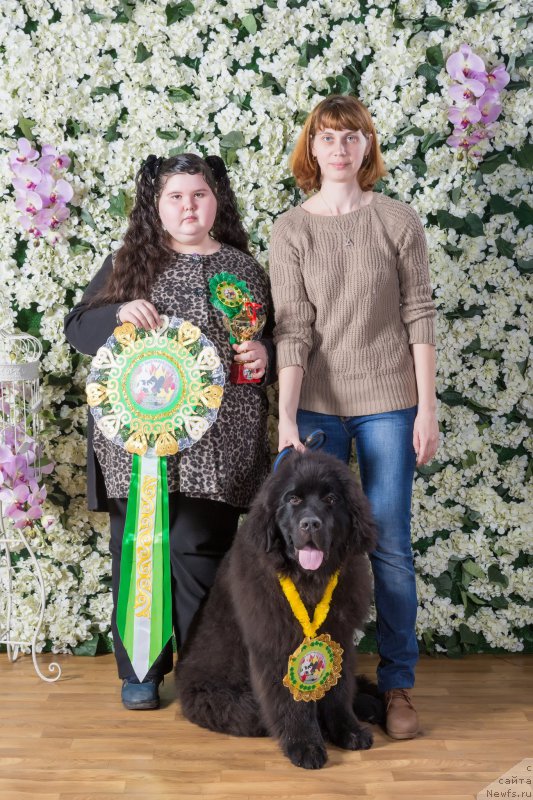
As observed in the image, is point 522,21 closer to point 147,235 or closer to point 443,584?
point 147,235

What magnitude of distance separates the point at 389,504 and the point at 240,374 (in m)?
0.57

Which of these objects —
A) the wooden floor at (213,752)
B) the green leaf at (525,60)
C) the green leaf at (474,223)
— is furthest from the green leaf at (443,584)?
the green leaf at (525,60)

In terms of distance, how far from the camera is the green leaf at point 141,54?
2854 millimetres

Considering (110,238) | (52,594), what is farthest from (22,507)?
(110,238)

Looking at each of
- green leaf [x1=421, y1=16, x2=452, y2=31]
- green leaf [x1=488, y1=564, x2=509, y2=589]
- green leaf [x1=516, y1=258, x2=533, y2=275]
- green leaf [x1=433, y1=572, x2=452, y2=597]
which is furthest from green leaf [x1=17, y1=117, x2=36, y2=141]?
green leaf [x1=488, y1=564, x2=509, y2=589]

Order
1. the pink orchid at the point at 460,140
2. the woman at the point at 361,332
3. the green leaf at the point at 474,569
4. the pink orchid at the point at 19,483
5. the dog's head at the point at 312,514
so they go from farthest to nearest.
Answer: the green leaf at the point at 474,569 → the pink orchid at the point at 460,140 → the pink orchid at the point at 19,483 → the woman at the point at 361,332 → the dog's head at the point at 312,514

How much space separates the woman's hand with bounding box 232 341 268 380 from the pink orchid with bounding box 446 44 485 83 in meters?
1.15

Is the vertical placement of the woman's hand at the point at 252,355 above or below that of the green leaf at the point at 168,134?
below

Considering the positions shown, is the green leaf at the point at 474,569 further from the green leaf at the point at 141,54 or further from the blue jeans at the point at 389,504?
the green leaf at the point at 141,54

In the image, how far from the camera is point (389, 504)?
2467 millimetres

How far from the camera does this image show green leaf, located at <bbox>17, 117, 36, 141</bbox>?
9.50ft

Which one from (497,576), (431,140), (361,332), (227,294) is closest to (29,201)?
(227,294)

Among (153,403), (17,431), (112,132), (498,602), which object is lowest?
(498,602)

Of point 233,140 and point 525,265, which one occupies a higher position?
point 233,140
